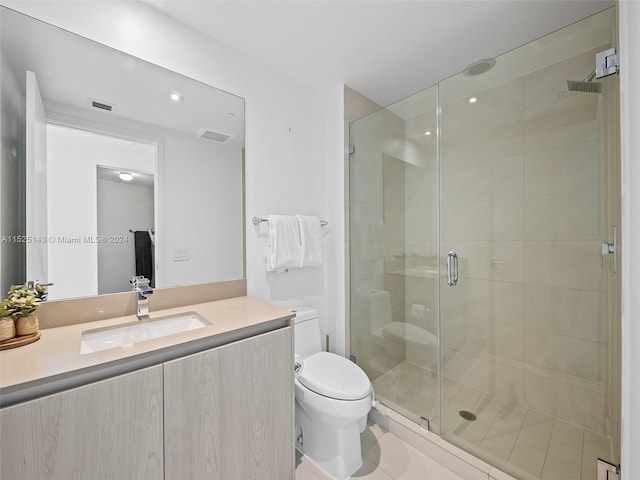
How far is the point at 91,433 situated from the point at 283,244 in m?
1.16

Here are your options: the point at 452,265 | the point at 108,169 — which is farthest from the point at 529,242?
the point at 108,169

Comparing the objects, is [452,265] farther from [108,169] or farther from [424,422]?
[108,169]

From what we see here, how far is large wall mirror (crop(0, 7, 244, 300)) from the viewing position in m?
1.03

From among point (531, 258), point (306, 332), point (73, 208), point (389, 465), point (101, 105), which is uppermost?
point (101, 105)

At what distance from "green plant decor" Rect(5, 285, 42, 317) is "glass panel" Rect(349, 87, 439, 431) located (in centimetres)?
168

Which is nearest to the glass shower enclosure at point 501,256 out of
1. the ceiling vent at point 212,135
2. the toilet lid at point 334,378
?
the toilet lid at point 334,378

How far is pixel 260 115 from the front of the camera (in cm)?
170

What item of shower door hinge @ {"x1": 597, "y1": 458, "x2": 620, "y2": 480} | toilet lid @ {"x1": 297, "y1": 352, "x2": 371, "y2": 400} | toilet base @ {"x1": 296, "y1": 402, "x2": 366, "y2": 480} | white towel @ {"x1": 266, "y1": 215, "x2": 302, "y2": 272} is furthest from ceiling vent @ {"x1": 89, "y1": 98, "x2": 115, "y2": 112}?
shower door hinge @ {"x1": 597, "y1": 458, "x2": 620, "y2": 480}

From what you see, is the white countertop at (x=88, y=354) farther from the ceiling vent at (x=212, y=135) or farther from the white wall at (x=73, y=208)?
the ceiling vent at (x=212, y=135)

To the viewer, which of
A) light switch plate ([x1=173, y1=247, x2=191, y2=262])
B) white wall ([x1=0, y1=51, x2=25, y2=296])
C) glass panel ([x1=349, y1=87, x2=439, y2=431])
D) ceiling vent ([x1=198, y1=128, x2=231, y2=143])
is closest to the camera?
white wall ([x1=0, y1=51, x2=25, y2=296])

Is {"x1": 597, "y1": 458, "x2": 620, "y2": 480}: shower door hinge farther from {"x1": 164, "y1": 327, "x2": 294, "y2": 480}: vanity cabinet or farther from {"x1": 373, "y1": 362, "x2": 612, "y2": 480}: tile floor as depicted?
{"x1": 164, "y1": 327, "x2": 294, "y2": 480}: vanity cabinet

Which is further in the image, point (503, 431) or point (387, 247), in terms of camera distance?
point (387, 247)

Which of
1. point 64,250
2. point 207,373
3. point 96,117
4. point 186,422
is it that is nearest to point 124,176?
point 96,117

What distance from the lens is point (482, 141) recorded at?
Answer: 5.80 feet
